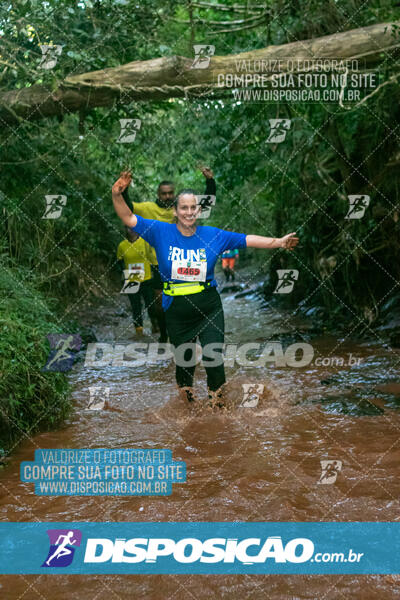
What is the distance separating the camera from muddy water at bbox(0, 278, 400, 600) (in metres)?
2.55

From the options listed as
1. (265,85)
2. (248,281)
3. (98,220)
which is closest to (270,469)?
(265,85)

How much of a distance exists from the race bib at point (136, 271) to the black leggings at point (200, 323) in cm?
356

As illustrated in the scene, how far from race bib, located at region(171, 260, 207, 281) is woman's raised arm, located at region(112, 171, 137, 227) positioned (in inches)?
18.5

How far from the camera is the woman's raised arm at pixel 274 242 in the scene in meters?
4.31

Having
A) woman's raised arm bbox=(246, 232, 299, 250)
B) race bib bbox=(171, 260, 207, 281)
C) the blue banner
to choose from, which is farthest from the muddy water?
woman's raised arm bbox=(246, 232, 299, 250)

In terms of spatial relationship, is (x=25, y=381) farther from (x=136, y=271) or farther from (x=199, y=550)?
(x=136, y=271)

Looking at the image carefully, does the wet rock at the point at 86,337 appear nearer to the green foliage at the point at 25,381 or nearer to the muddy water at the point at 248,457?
the muddy water at the point at 248,457

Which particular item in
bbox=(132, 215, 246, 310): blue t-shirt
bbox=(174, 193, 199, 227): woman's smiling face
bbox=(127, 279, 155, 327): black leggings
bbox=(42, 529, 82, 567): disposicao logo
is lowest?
bbox=(127, 279, 155, 327): black leggings

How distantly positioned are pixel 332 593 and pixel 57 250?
8.69 metres

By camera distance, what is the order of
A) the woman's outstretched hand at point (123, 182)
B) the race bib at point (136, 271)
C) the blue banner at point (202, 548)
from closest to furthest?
the blue banner at point (202, 548), the woman's outstretched hand at point (123, 182), the race bib at point (136, 271)

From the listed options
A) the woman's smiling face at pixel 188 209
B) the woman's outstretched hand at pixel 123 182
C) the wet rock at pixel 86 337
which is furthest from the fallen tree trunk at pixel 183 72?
the woman's outstretched hand at pixel 123 182

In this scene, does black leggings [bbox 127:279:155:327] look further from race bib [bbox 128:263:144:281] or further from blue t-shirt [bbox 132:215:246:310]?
blue t-shirt [bbox 132:215:246:310]

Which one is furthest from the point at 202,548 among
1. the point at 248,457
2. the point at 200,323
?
the point at 200,323

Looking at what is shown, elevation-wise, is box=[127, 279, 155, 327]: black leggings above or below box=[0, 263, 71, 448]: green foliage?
below
